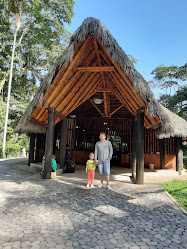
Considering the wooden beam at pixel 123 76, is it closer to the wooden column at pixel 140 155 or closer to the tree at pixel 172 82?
the wooden column at pixel 140 155

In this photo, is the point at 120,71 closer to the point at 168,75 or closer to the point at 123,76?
the point at 123,76

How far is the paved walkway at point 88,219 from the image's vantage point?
6.02 feet

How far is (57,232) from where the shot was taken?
201 centimetres

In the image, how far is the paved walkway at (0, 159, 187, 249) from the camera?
1.84 m

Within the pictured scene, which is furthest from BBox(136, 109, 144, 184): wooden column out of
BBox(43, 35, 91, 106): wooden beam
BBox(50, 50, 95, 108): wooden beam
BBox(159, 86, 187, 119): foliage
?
BBox(159, 86, 187, 119): foliage

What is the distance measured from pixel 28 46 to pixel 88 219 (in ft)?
59.8

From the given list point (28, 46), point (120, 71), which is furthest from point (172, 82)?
point (120, 71)

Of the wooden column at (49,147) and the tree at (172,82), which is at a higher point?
the tree at (172,82)

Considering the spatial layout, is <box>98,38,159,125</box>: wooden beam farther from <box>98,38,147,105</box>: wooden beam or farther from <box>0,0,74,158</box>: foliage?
<box>0,0,74,158</box>: foliage

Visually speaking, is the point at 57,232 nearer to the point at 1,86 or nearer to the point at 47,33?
the point at 1,86

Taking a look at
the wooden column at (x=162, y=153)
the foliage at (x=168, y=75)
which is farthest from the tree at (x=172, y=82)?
the wooden column at (x=162, y=153)

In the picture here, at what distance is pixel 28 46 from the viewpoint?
1702 centimetres

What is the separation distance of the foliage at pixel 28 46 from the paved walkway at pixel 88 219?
13.3 m

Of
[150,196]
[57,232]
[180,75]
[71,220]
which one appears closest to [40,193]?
[71,220]
